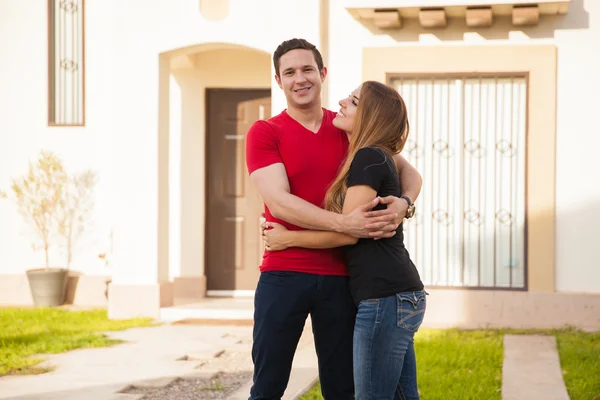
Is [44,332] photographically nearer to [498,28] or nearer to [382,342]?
[498,28]

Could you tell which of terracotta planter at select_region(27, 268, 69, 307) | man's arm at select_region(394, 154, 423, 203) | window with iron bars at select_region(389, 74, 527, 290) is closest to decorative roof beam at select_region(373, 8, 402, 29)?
window with iron bars at select_region(389, 74, 527, 290)

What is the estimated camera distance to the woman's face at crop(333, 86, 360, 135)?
11.5 feet

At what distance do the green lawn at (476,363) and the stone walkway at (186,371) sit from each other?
0.09 m

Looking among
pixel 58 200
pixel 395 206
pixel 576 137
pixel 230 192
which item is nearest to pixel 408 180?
pixel 395 206

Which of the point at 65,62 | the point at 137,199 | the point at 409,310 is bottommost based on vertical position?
the point at 409,310

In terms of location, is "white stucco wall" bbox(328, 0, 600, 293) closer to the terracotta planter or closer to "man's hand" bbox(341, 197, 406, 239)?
the terracotta planter

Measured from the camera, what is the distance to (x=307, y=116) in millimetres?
3660

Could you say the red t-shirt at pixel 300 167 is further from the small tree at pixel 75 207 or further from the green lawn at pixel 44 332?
the small tree at pixel 75 207

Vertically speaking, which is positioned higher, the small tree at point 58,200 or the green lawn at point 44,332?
the small tree at point 58,200

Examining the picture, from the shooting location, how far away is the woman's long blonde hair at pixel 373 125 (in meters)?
3.36

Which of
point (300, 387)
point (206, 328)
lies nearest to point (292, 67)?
point (300, 387)

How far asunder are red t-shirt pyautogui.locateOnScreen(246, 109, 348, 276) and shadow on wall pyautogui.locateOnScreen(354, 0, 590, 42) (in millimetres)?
5479

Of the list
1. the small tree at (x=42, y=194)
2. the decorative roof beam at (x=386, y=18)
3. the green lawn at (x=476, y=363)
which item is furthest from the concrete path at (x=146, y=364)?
the decorative roof beam at (x=386, y=18)

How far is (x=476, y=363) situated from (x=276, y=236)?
358cm
